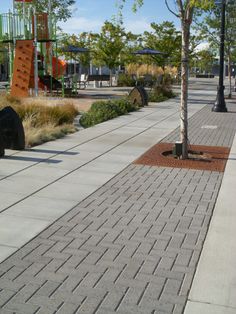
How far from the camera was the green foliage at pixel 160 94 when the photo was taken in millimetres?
22809

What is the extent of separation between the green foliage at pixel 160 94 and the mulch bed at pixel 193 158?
12.6 m

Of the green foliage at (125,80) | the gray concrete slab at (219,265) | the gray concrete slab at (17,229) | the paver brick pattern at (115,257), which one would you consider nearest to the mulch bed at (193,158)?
the paver brick pattern at (115,257)

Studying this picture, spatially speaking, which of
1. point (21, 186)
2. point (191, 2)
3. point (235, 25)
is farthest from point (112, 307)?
point (235, 25)

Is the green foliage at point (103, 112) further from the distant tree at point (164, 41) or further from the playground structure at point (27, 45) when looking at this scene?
the distant tree at point (164, 41)

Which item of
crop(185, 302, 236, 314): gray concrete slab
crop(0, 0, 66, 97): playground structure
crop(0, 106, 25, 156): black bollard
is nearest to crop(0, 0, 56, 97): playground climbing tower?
crop(0, 0, 66, 97): playground structure

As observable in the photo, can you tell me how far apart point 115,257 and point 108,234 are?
615 millimetres

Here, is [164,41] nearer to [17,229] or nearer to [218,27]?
[218,27]

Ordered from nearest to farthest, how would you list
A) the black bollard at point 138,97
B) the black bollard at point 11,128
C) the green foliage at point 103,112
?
the black bollard at point 11,128 → the green foliage at point 103,112 → the black bollard at point 138,97

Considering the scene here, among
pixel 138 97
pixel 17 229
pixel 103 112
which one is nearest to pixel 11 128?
pixel 17 229

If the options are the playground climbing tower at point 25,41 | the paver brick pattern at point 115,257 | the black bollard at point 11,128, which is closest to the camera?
the paver brick pattern at point 115,257

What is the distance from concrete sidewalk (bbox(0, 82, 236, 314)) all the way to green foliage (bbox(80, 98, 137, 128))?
16.6 feet

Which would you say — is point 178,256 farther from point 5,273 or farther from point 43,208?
point 43,208

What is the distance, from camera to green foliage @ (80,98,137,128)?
14.3 meters

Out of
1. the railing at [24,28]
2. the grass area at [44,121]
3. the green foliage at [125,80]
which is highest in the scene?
the railing at [24,28]
